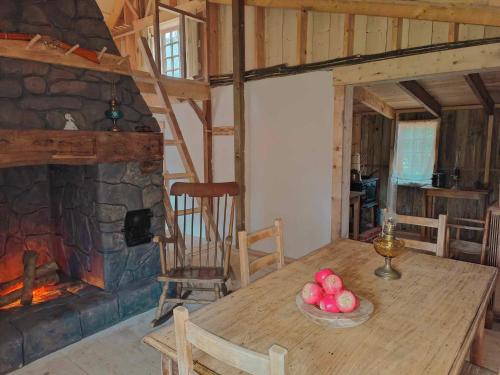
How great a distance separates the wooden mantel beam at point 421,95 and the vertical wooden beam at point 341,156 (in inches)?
31.7

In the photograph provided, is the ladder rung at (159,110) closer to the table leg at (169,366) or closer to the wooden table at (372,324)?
the wooden table at (372,324)

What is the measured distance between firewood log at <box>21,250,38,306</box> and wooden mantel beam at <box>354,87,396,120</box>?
384 cm

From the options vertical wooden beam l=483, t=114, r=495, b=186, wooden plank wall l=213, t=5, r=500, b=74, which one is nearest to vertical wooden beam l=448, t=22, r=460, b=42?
wooden plank wall l=213, t=5, r=500, b=74

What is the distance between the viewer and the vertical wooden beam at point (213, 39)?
459 centimetres

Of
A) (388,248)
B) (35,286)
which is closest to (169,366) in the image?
(388,248)

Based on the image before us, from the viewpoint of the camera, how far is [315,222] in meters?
3.86

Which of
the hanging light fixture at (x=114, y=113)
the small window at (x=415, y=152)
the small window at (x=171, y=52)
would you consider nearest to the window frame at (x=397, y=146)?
the small window at (x=415, y=152)

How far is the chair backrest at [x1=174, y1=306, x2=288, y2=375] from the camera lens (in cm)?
76

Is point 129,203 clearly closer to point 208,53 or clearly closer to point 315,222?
point 315,222

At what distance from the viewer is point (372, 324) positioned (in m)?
1.28

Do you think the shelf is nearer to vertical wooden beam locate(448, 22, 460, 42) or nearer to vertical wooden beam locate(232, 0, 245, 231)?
vertical wooden beam locate(232, 0, 245, 231)

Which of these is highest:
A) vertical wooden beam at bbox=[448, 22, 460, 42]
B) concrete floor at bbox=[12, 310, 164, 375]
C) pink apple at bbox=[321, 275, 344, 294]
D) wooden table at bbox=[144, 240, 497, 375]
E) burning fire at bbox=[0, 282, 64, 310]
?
vertical wooden beam at bbox=[448, 22, 460, 42]

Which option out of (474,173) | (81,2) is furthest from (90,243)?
(474,173)

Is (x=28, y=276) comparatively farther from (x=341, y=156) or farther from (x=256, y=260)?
(x=341, y=156)
